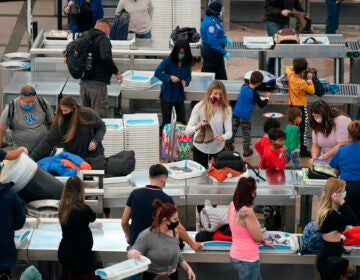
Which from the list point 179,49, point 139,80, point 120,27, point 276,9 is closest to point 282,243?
point 179,49

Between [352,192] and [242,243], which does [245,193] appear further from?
[352,192]

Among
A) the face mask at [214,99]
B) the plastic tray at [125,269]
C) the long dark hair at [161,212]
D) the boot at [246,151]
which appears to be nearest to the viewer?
the plastic tray at [125,269]

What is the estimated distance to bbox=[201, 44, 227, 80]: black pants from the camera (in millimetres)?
17781

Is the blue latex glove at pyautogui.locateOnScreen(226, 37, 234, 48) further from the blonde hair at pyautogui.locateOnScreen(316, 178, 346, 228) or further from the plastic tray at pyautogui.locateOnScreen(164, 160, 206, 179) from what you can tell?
the blonde hair at pyautogui.locateOnScreen(316, 178, 346, 228)

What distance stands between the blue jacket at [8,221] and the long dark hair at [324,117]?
3.71 metres

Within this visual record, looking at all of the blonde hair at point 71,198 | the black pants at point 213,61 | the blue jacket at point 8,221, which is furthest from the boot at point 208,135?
the black pants at point 213,61

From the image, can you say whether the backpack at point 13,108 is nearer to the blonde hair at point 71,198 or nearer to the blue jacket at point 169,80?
the blue jacket at point 169,80

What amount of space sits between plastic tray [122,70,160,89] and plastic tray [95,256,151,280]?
21.9 feet

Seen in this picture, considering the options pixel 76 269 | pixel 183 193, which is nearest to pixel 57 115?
pixel 183 193

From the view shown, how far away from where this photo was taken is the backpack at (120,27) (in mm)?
18703

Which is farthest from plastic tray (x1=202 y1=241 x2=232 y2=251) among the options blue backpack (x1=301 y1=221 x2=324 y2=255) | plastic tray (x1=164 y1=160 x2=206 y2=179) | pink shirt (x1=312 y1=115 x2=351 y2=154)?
pink shirt (x1=312 y1=115 x2=351 y2=154)

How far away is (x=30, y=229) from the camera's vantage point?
11969 mm

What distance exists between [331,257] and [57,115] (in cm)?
354

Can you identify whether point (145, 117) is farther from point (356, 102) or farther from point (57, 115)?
point (356, 102)
